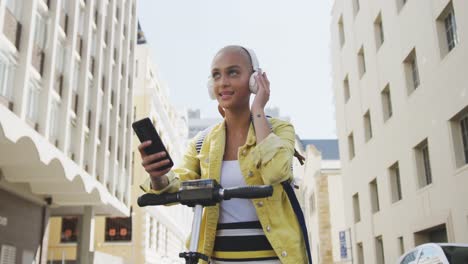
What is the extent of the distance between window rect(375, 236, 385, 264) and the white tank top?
18.9 m

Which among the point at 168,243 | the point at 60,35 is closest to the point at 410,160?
the point at 60,35

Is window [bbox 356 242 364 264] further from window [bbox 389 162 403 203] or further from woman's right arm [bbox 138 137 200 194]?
woman's right arm [bbox 138 137 200 194]

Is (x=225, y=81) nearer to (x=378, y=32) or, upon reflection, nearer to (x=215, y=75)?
(x=215, y=75)

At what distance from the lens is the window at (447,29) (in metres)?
13.5

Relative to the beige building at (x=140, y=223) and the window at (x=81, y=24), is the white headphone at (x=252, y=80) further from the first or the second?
the beige building at (x=140, y=223)

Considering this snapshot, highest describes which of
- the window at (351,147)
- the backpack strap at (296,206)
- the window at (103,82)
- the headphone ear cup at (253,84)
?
the window at (103,82)

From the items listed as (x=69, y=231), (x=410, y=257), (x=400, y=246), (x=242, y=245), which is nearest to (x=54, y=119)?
(x=400, y=246)

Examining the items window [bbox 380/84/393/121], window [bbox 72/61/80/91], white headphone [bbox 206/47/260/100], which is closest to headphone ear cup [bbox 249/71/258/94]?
white headphone [bbox 206/47/260/100]

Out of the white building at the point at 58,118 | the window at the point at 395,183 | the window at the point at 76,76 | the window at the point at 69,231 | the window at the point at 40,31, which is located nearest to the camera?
the white building at the point at 58,118

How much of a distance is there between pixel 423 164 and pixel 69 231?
24.7m

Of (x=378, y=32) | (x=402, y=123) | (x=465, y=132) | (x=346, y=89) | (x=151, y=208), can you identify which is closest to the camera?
(x=465, y=132)

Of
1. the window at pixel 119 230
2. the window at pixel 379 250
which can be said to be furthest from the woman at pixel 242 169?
the window at pixel 119 230

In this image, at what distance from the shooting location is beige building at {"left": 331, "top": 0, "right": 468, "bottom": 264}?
1310 centimetres

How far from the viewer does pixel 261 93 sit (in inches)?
95.8
